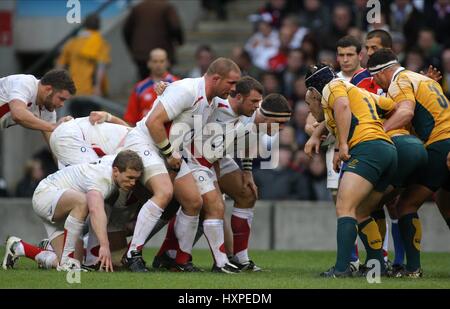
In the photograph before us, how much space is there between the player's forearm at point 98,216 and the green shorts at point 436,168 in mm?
3022

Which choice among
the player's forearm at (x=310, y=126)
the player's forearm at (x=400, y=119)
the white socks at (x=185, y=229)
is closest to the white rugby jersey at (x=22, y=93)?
the white socks at (x=185, y=229)

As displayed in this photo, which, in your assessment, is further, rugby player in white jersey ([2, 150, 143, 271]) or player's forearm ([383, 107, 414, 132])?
rugby player in white jersey ([2, 150, 143, 271])

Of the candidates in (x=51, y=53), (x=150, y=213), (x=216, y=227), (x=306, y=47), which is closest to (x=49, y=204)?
(x=150, y=213)

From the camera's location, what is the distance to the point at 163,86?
12062 millimetres

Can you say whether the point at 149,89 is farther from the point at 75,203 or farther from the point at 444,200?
the point at 444,200

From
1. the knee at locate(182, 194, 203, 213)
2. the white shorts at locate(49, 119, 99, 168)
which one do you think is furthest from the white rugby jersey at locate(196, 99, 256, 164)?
the white shorts at locate(49, 119, 99, 168)

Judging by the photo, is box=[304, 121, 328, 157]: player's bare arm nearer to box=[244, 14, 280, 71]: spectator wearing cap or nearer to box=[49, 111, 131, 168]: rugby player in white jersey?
box=[49, 111, 131, 168]: rugby player in white jersey

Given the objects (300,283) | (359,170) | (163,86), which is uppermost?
(163,86)

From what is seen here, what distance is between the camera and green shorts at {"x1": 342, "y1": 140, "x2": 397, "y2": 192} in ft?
35.0
